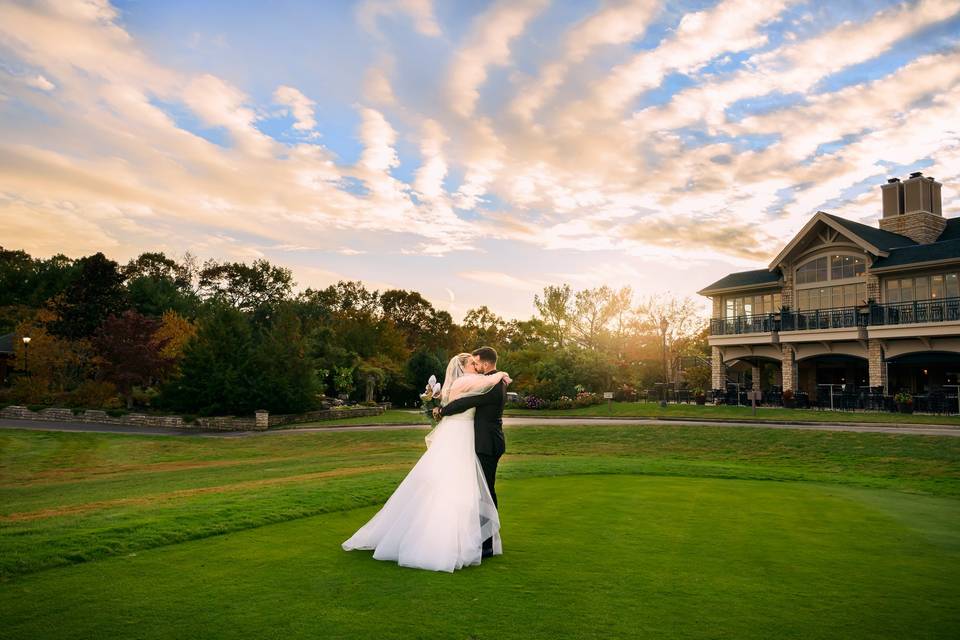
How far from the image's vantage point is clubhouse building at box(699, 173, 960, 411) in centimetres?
3438

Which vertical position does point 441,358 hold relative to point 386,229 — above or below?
below

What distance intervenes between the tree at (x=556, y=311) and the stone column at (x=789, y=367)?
93.4 feet

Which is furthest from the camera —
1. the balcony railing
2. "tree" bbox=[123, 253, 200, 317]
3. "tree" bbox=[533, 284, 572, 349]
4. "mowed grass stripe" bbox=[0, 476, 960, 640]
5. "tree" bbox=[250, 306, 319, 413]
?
"tree" bbox=[533, 284, 572, 349]

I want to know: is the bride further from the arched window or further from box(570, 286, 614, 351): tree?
box(570, 286, 614, 351): tree

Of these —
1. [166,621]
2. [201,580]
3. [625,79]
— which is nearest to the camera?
[166,621]

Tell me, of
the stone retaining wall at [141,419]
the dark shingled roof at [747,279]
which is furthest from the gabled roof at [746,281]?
the stone retaining wall at [141,419]

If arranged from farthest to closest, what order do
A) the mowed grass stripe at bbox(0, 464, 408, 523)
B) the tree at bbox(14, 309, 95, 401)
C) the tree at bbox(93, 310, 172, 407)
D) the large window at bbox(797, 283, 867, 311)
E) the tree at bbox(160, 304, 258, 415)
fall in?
1. the tree at bbox(14, 309, 95, 401)
2. the tree at bbox(93, 310, 172, 407)
3. the large window at bbox(797, 283, 867, 311)
4. the tree at bbox(160, 304, 258, 415)
5. the mowed grass stripe at bbox(0, 464, 408, 523)

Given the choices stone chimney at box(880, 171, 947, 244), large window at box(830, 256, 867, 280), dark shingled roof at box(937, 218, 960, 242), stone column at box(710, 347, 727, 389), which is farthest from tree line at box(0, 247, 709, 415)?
dark shingled roof at box(937, 218, 960, 242)

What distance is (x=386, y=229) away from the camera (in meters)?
43.6

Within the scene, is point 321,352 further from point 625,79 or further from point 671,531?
point 671,531

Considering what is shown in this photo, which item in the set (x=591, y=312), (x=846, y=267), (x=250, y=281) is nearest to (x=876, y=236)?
(x=846, y=267)

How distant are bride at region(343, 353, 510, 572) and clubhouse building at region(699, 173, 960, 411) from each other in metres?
32.5

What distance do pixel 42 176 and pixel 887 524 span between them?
30224 mm

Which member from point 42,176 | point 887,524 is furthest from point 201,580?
point 42,176
